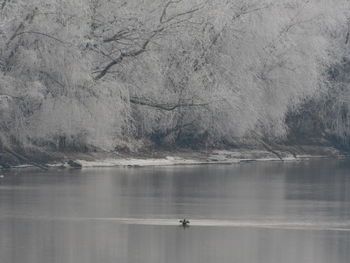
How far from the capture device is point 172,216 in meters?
22.5

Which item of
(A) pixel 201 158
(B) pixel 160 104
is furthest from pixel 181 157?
(B) pixel 160 104

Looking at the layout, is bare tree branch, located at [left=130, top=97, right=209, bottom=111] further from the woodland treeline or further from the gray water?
the gray water

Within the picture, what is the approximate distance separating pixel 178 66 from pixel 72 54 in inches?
247

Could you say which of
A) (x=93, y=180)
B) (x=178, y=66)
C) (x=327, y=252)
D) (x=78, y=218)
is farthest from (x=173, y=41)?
(x=327, y=252)

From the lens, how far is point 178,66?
4066 centimetres

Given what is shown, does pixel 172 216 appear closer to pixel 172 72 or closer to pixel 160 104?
pixel 160 104

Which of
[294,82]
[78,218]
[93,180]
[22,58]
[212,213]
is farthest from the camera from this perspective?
[294,82]

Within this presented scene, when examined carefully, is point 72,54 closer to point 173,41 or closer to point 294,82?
point 173,41

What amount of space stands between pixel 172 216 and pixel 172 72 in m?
18.3

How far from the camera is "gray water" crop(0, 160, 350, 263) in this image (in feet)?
56.9

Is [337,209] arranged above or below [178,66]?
below

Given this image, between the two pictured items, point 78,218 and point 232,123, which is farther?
point 232,123

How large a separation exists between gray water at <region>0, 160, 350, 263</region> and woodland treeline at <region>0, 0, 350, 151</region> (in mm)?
1967

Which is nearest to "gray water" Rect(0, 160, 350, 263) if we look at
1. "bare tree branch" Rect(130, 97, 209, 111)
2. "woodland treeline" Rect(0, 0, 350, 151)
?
"woodland treeline" Rect(0, 0, 350, 151)
